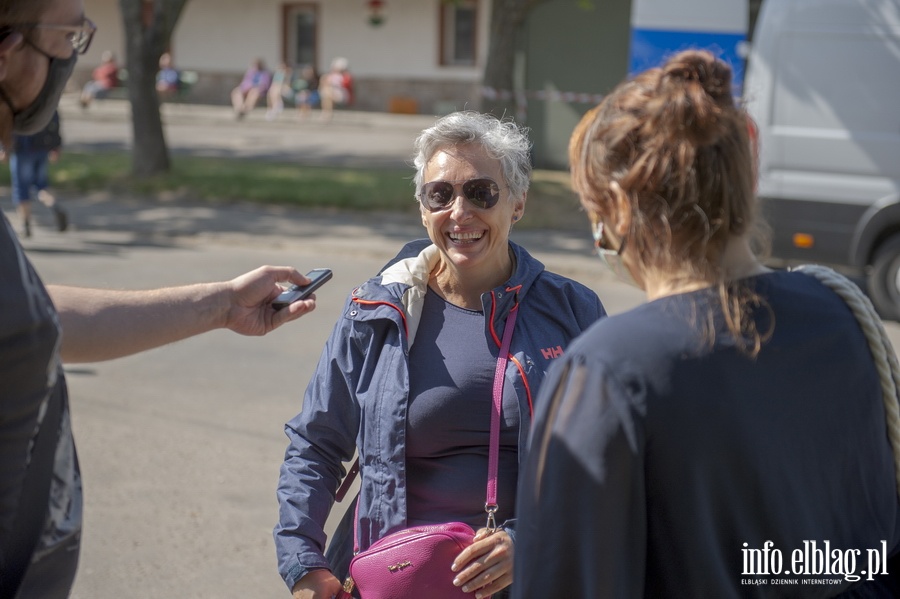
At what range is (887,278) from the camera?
877cm

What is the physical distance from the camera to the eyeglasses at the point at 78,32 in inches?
70.6

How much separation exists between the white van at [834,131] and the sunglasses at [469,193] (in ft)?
19.9

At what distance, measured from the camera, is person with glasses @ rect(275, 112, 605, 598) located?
8.68ft

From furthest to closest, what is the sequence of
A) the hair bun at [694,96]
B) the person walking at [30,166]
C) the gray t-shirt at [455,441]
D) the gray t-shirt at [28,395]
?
the person walking at [30,166] → the gray t-shirt at [455,441] → the hair bun at [694,96] → the gray t-shirt at [28,395]

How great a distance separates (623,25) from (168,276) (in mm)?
10814

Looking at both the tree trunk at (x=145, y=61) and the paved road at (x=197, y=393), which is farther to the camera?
the tree trunk at (x=145, y=61)

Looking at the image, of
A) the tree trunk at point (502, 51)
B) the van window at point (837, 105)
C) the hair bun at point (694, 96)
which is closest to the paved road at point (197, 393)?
the van window at point (837, 105)

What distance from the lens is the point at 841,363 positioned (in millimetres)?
1711

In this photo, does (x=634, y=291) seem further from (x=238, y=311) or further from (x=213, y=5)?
(x=213, y=5)

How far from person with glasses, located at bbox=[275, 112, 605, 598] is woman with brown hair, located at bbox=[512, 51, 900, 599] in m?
0.93

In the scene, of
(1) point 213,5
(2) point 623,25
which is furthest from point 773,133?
(1) point 213,5

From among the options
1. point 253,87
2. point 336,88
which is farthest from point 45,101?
point 253,87

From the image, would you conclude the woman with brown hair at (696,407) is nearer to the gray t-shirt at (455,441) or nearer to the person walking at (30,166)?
the gray t-shirt at (455,441)

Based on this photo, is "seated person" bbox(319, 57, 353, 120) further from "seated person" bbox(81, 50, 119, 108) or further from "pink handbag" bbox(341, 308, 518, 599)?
"pink handbag" bbox(341, 308, 518, 599)
